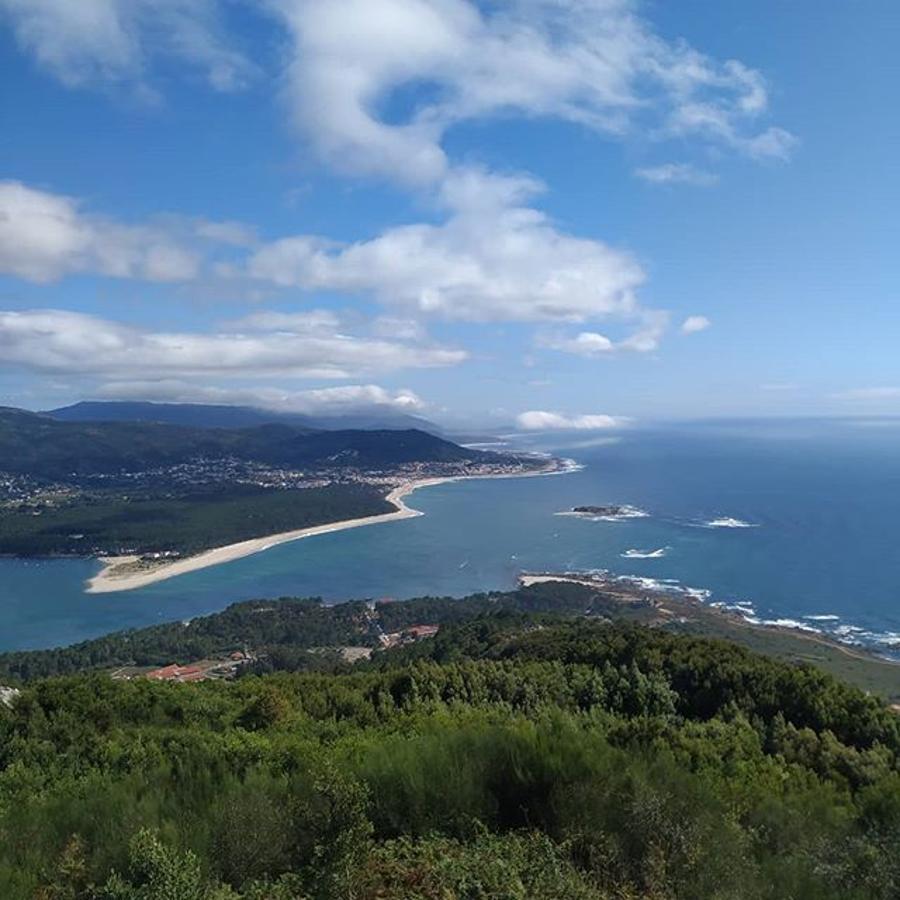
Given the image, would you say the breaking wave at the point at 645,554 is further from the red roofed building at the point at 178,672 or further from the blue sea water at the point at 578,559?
the red roofed building at the point at 178,672

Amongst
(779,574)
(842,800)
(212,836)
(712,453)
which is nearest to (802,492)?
(779,574)

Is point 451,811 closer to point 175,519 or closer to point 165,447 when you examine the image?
point 175,519

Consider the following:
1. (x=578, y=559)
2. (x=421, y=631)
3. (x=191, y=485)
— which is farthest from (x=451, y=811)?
(x=191, y=485)

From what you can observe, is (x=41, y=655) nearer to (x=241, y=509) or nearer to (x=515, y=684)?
(x=515, y=684)

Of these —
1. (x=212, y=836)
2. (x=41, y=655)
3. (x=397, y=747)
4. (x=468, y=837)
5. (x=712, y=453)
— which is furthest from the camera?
(x=712, y=453)

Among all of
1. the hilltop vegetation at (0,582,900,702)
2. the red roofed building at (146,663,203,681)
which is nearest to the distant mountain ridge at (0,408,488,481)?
the hilltop vegetation at (0,582,900,702)

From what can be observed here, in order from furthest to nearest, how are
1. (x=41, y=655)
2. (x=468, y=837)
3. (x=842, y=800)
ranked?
(x=41, y=655)
(x=842, y=800)
(x=468, y=837)

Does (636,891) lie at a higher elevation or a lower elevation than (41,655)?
higher
